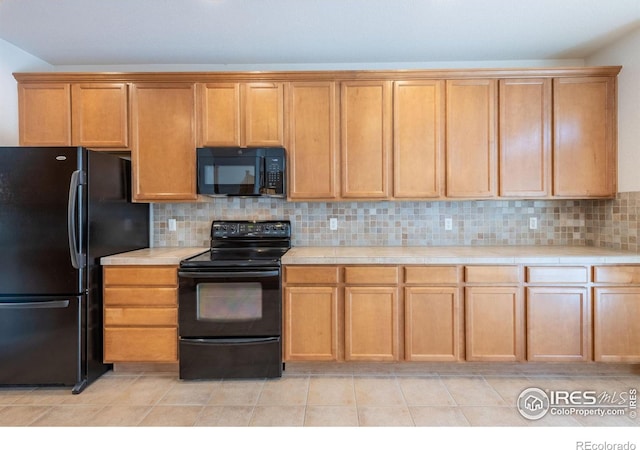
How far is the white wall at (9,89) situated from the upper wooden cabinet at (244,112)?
1509mm

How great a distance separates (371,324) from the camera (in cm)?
273

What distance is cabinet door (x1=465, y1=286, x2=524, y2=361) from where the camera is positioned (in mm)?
→ 2682

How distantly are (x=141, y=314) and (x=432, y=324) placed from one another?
84.8 inches

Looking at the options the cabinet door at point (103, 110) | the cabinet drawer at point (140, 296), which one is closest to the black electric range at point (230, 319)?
the cabinet drawer at point (140, 296)

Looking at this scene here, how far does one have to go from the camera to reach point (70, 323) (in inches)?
100.0

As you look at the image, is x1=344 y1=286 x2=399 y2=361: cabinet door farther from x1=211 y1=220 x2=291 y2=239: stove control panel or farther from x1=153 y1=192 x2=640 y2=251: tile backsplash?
x1=211 y1=220 x2=291 y2=239: stove control panel

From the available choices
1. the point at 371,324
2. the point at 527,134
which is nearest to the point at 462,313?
the point at 371,324

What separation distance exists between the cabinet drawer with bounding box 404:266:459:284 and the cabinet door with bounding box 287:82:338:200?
0.89 metres

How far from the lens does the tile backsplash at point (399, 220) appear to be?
3314 mm

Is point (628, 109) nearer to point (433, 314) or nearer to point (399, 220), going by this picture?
point (399, 220)

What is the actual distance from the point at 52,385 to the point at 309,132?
267 cm

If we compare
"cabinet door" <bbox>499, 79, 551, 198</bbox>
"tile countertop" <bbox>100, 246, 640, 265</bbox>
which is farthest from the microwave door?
"cabinet door" <bbox>499, 79, 551, 198</bbox>

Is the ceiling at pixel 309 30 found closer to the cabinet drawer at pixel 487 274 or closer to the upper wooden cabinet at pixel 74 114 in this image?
the upper wooden cabinet at pixel 74 114
